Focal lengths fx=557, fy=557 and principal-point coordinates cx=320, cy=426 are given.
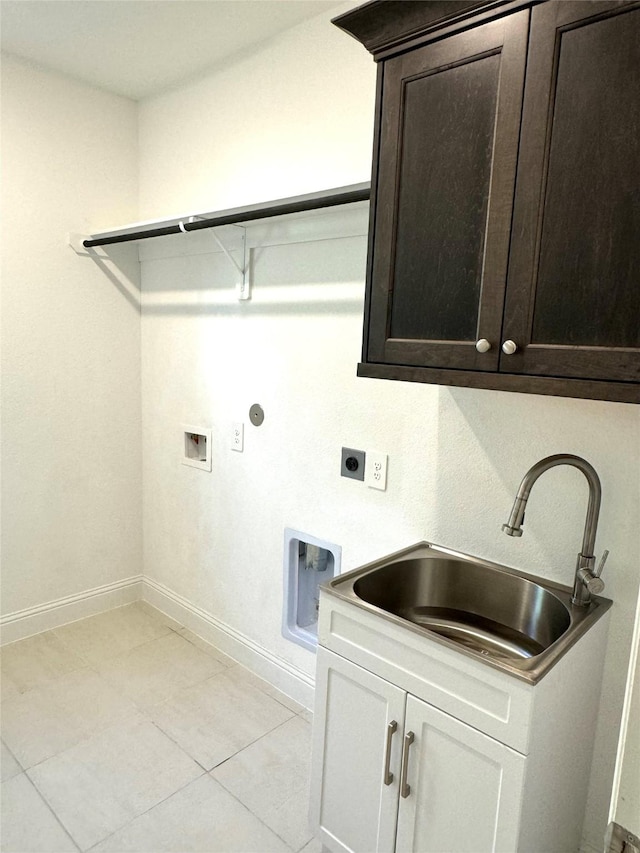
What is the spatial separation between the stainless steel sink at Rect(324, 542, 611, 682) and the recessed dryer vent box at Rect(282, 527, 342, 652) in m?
0.60

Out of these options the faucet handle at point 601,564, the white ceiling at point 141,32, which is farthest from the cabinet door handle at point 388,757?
the white ceiling at point 141,32

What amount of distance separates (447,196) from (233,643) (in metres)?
2.21

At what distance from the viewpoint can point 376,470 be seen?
201 centimetres

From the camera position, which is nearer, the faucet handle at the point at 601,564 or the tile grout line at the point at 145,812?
the faucet handle at the point at 601,564

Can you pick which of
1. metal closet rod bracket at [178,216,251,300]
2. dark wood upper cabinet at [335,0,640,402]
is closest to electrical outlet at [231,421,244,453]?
metal closet rod bracket at [178,216,251,300]

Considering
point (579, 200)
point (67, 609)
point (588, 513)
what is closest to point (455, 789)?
point (588, 513)

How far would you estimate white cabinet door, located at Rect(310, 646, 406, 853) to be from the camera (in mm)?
1428

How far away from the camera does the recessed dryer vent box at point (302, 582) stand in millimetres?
2361

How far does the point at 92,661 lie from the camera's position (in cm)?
263

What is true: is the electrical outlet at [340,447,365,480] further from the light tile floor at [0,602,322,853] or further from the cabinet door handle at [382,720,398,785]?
the light tile floor at [0,602,322,853]

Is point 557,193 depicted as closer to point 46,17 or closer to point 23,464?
point 46,17

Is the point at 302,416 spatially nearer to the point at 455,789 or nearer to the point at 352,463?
the point at 352,463

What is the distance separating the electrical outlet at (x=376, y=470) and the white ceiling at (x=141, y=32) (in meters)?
1.60

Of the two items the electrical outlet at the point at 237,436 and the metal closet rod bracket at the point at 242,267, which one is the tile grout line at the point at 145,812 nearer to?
the electrical outlet at the point at 237,436
